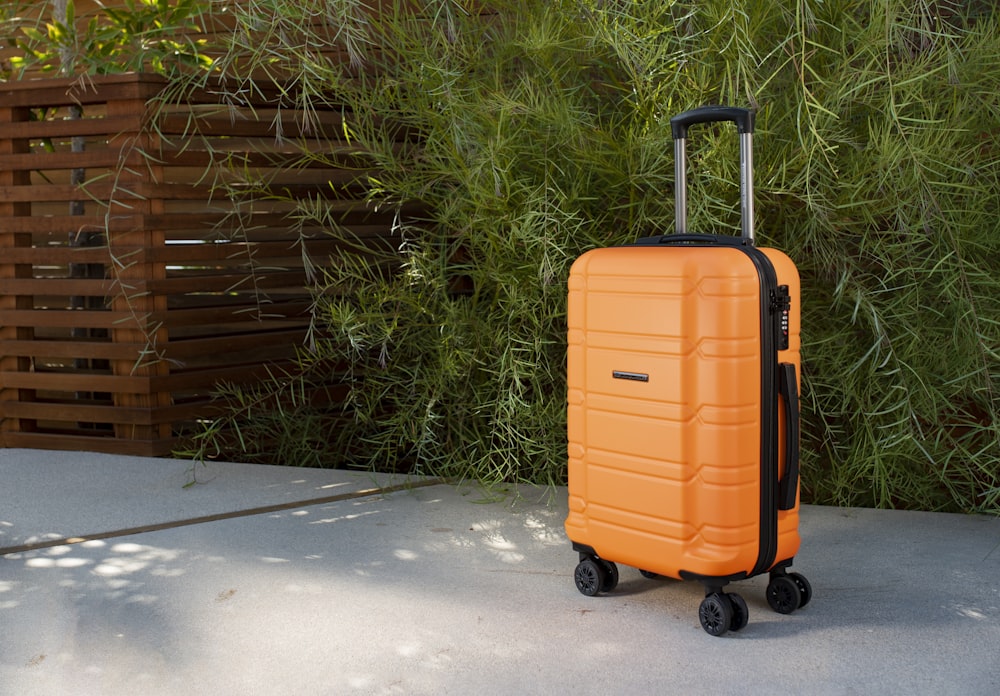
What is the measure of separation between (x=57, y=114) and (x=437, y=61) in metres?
2.59

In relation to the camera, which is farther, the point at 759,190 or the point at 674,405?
the point at 759,190

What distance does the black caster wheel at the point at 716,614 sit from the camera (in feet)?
7.55

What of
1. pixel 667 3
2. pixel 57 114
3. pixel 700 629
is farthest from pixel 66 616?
pixel 57 114

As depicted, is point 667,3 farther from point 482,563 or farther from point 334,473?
point 334,473

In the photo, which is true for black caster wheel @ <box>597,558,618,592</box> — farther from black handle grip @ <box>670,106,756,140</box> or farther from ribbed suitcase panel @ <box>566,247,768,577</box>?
black handle grip @ <box>670,106,756,140</box>

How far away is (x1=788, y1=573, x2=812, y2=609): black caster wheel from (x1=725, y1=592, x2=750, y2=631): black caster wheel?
171 millimetres

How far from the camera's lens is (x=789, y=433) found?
233 centimetres

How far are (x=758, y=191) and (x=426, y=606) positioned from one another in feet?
4.82

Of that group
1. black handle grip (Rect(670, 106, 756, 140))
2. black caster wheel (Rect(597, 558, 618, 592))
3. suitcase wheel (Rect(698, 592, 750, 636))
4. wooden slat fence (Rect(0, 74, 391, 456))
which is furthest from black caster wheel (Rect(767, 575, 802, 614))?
wooden slat fence (Rect(0, 74, 391, 456))

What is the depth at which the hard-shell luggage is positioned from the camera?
2252mm

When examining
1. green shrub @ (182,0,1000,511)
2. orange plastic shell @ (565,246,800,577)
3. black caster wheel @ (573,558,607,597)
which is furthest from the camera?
green shrub @ (182,0,1000,511)

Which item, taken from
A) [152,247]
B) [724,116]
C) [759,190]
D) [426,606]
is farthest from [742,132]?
[152,247]

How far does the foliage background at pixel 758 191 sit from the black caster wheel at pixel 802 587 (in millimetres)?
725

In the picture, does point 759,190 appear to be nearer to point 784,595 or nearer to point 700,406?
point 700,406
